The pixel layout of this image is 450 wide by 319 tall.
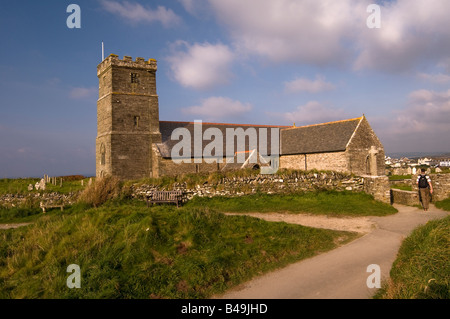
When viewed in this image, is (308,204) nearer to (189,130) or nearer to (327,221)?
(327,221)

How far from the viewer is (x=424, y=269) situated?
211 inches

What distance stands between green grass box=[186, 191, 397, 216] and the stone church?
8256mm

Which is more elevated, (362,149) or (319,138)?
(319,138)

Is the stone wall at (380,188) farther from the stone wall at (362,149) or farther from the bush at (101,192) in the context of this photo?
the bush at (101,192)

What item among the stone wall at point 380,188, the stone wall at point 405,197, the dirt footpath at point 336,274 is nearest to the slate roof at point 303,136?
the stone wall at point 405,197

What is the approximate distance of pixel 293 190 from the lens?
667 inches

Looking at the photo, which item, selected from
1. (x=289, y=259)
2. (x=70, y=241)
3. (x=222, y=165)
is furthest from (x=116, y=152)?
(x=289, y=259)

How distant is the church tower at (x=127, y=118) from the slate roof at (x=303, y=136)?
5.39 feet

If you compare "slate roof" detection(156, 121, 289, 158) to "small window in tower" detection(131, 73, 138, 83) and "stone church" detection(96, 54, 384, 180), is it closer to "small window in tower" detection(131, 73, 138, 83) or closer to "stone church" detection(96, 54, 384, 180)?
"stone church" detection(96, 54, 384, 180)

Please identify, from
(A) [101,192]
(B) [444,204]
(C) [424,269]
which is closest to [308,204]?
(B) [444,204]

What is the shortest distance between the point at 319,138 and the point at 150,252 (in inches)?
906
